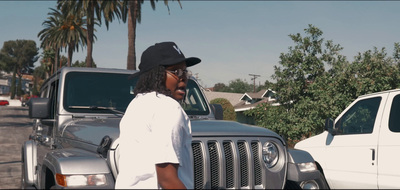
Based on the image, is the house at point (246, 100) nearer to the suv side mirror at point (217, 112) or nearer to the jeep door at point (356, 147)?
the jeep door at point (356, 147)

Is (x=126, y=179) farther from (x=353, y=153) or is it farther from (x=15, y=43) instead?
(x=15, y=43)

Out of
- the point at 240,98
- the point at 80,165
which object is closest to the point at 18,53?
the point at 240,98

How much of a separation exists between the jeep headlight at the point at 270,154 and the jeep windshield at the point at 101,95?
1466mm

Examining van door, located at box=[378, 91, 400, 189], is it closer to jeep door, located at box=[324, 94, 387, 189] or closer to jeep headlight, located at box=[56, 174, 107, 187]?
jeep door, located at box=[324, 94, 387, 189]

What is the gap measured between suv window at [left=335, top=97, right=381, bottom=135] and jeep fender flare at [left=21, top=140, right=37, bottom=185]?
4.02 m

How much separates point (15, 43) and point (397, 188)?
162 metres

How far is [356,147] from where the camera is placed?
5.93m

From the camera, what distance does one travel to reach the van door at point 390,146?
17.3 ft

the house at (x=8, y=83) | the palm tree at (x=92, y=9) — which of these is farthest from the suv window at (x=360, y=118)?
the house at (x=8, y=83)

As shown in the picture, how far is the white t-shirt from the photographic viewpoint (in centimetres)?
204

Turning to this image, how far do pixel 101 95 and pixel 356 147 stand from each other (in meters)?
3.37

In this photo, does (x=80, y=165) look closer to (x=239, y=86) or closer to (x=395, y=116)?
(x=395, y=116)

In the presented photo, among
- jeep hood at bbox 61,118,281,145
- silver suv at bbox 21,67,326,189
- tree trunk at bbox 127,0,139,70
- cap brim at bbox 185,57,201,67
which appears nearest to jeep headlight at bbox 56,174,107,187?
silver suv at bbox 21,67,326,189

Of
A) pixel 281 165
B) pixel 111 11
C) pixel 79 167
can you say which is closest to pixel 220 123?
pixel 281 165
